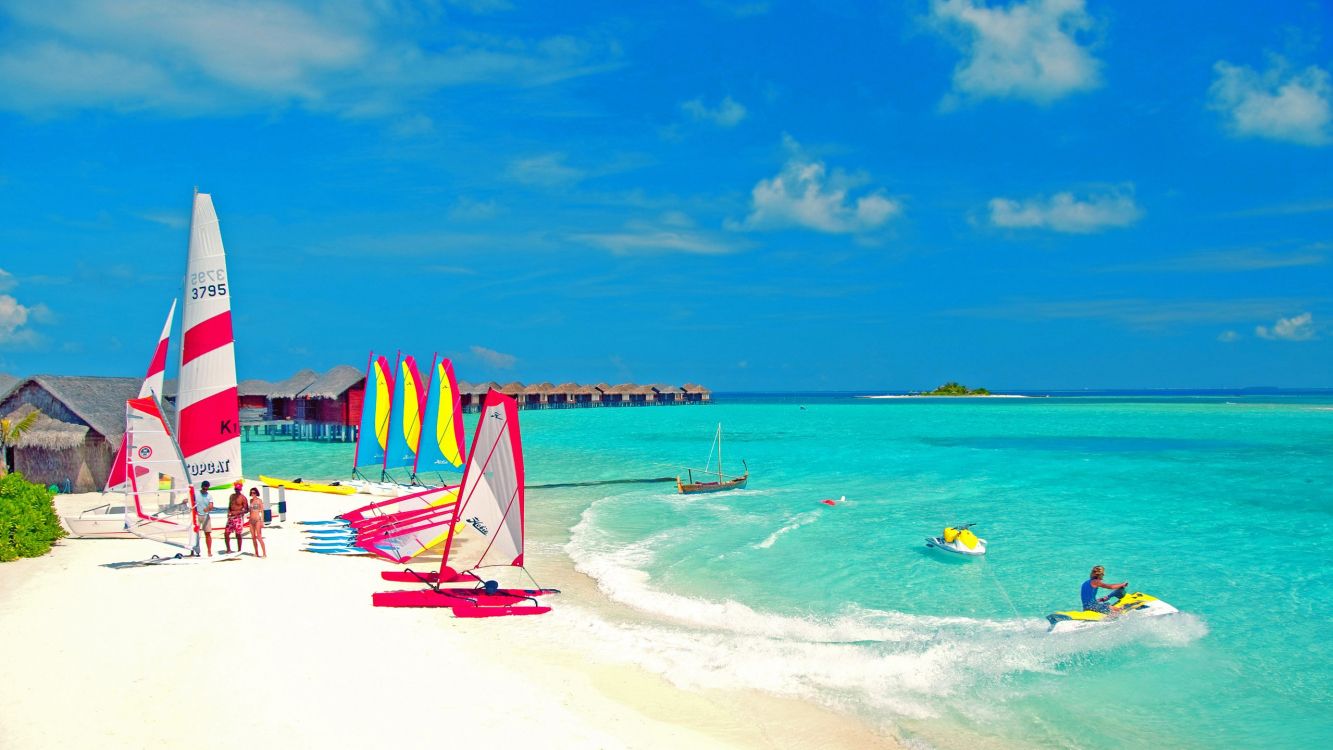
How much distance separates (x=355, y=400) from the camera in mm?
42531

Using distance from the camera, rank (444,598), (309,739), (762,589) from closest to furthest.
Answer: (309,739) → (444,598) → (762,589)

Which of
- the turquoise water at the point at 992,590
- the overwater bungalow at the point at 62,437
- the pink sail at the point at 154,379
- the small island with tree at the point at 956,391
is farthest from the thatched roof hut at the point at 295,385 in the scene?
the small island with tree at the point at 956,391

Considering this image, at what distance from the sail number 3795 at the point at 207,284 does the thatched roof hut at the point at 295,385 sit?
1375 inches

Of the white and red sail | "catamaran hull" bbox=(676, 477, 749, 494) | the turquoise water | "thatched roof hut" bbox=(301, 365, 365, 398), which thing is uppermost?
"thatched roof hut" bbox=(301, 365, 365, 398)

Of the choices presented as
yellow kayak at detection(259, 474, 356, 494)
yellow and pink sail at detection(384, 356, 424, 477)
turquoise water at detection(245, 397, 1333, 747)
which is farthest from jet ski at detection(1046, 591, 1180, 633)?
yellow kayak at detection(259, 474, 356, 494)

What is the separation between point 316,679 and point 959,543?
12.1m

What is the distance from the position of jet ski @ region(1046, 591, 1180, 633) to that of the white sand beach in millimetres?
4667

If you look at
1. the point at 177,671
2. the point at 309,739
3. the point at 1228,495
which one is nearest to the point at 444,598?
the point at 177,671

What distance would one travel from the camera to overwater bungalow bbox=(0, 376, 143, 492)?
2039 cm

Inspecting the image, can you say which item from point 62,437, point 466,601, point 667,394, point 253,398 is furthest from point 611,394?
point 466,601

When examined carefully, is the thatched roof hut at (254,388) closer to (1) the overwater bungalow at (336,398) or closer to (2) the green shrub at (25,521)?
(1) the overwater bungalow at (336,398)

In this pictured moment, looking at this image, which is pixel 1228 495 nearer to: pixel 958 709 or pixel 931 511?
pixel 931 511

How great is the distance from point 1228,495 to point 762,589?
17245 mm

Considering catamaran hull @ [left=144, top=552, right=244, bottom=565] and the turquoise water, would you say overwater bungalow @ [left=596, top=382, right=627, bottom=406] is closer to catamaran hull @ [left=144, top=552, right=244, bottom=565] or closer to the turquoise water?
the turquoise water
